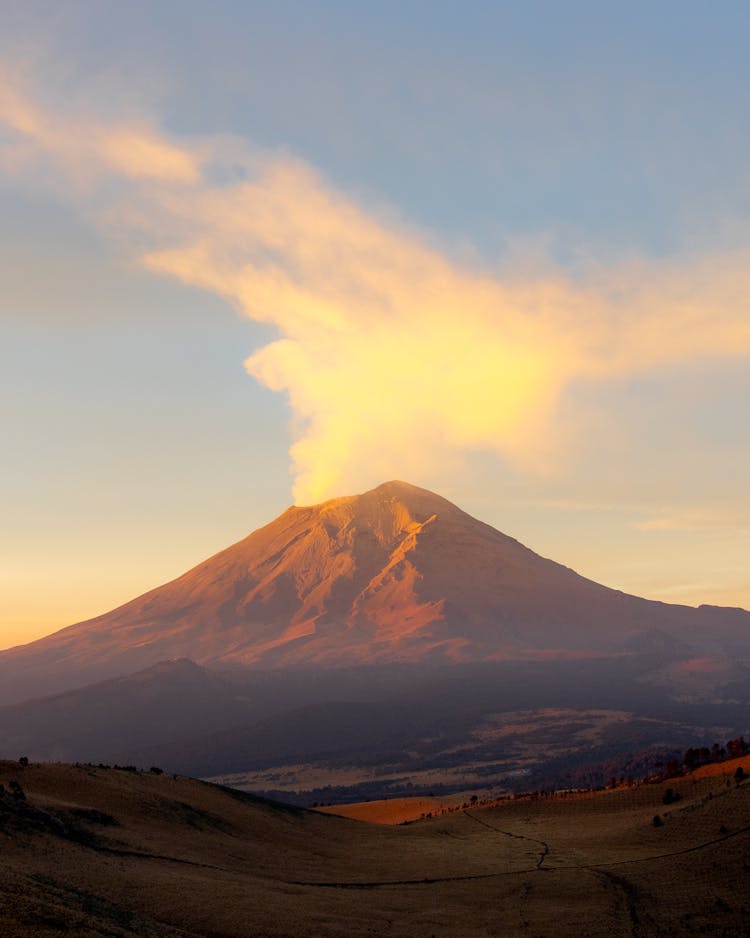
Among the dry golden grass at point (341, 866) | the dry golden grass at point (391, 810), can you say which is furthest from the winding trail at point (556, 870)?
the dry golden grass at point (391, 810)

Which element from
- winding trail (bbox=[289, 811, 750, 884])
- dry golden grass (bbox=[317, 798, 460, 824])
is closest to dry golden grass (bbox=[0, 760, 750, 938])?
winding trail (bbox=[289, 811, 750, 884])

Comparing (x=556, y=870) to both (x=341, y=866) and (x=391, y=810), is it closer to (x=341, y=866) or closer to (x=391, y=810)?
(x=341, y=866)

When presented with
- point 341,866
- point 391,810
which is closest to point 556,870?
point 341,866

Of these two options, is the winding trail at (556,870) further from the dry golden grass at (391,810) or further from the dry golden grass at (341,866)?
the dry golden grass at (391,810)

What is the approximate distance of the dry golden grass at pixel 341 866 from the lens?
22.1 metres

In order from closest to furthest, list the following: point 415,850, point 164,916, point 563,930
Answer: point 164,916 → point 563,930 → point 415,850

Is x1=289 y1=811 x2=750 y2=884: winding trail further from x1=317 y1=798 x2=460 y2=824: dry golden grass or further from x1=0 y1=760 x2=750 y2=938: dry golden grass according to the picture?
x1=317 y1=798 x2=460 y2=824: dry golden grass

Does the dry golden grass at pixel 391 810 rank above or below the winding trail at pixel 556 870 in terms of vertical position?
below

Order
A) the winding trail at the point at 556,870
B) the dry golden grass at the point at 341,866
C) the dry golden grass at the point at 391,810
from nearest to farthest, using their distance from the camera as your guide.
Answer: the dry golden grass at the point at 341,866 < the winding trail at the point at 556,870 < the dry golden grass at the point at 391,810

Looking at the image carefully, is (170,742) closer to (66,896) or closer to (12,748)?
(12,748)

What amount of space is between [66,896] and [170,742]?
174577mm

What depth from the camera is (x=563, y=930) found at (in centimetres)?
2402

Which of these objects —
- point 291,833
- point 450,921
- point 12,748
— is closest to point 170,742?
point 12,748

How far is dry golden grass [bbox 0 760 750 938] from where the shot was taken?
72.6 ft
